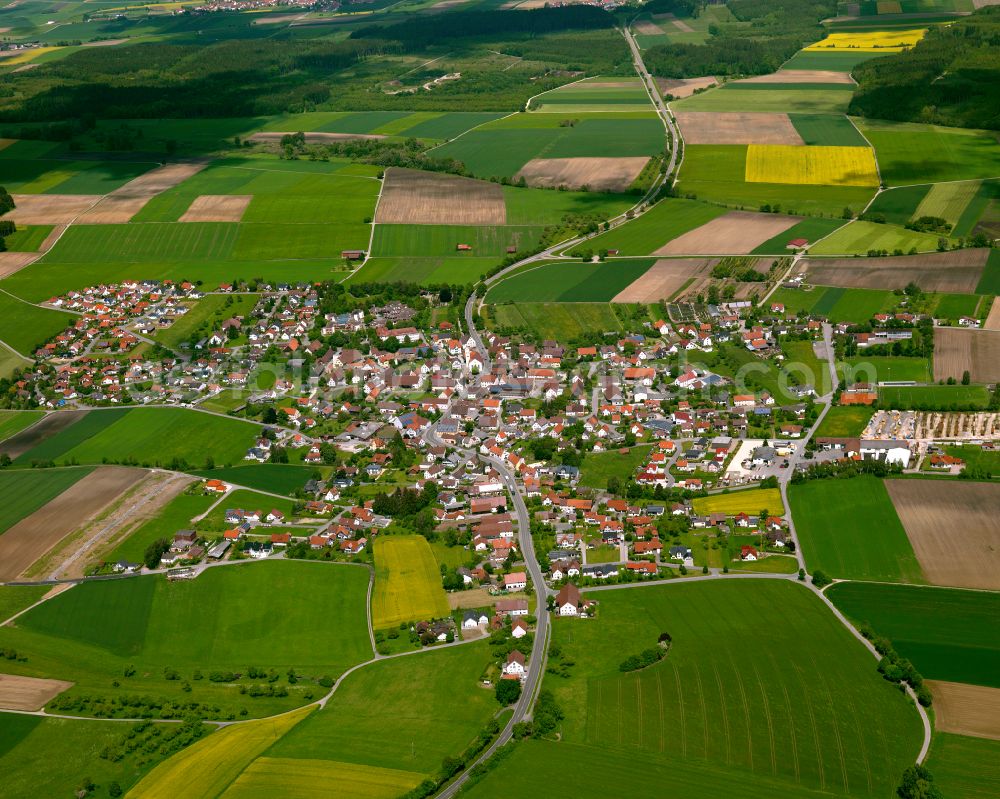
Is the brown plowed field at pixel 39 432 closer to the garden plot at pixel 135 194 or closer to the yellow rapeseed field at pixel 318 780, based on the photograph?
the yellow rapeseed field at pixel 318 780

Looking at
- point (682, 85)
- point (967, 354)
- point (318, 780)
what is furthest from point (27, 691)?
point (682, 85)

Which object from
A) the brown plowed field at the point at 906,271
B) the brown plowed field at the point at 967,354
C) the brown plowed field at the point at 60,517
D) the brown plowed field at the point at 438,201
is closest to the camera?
the brown plowed field at the point at 60,517

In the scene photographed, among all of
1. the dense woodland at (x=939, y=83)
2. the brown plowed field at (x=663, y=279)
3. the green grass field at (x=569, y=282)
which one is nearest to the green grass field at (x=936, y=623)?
the brown plowed field at (x=663, y=279)

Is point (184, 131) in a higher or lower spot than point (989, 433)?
higher

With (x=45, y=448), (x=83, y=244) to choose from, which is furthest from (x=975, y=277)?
(x=83, y=244)

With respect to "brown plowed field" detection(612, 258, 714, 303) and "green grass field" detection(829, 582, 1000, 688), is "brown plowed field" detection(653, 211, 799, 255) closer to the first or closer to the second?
"brown plowed field" detection(612, 258, 714, 303)

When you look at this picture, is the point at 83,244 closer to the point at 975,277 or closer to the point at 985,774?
the point at 975,277
